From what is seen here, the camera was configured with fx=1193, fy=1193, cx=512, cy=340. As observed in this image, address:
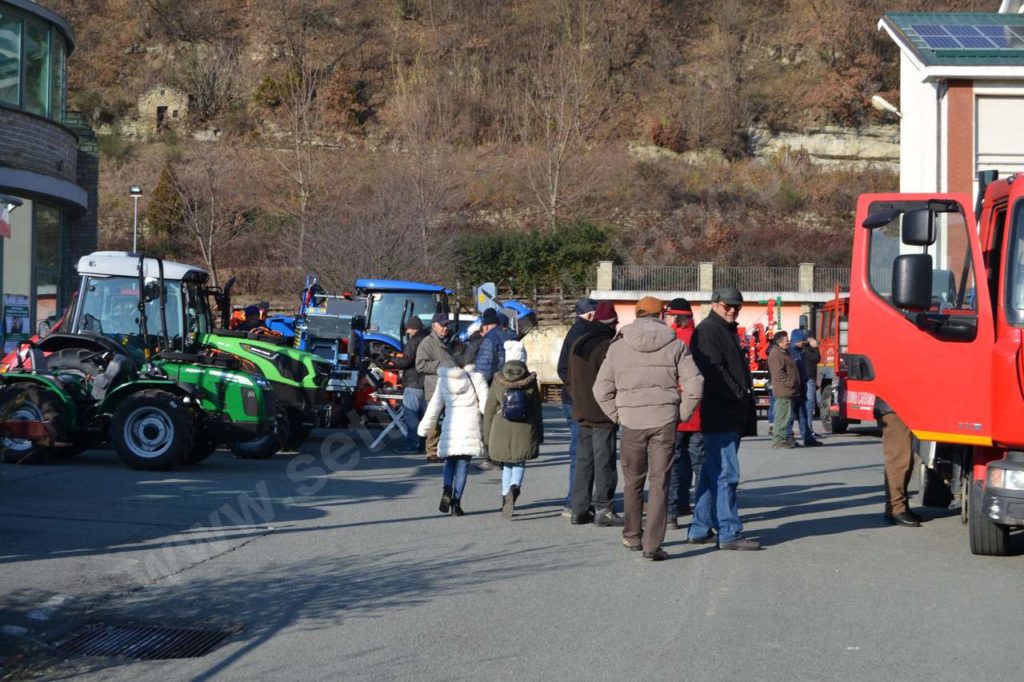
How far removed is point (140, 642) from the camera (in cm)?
678

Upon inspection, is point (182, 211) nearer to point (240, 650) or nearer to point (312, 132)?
point (312, 132)

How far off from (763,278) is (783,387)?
28141 millimetres

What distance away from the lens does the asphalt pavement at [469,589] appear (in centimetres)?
630

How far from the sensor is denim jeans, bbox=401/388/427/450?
1697 cm

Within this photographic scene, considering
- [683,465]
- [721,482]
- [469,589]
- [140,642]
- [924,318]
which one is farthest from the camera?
[683,465]

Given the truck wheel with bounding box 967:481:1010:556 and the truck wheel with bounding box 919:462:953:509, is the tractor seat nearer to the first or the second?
the truck wheel with bounding box 919:462:953:509

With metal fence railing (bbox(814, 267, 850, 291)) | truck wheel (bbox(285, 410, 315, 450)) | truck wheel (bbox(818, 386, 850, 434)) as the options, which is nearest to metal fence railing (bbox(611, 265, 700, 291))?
metal fence railing (bbox(814, 267, 850, 291))

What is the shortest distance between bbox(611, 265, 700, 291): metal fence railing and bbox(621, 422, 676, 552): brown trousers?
122 ft

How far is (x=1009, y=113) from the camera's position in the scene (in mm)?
27922

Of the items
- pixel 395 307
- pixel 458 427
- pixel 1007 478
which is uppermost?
pixel 395 307

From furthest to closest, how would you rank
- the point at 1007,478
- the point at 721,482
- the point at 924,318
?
1. the point at 721,482
2. the point at 924,318
3. the point at 1007,478

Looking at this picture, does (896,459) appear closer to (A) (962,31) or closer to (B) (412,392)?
(B) (412,392)

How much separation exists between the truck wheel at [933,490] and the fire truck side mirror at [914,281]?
235 cm

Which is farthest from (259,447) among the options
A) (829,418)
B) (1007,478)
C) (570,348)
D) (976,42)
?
(976,42)
